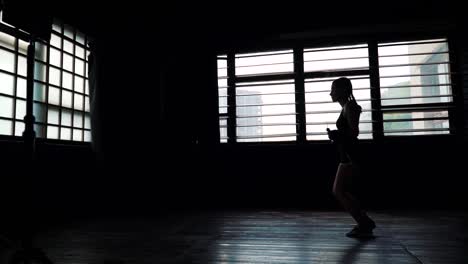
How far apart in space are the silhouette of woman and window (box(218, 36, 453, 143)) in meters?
1.92

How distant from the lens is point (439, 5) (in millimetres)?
4055

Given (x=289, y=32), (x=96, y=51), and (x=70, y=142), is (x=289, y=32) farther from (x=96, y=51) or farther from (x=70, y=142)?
(x=70, y=142)

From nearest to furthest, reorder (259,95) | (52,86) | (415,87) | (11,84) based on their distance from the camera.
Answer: (11,84) < (52,86) < (415,87) < (259,95)

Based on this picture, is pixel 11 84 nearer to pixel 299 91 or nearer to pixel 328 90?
pixel 299 91

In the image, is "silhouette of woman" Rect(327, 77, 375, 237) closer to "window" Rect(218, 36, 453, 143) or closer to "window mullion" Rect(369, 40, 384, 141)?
"window" Rect(218, 36, 453, 143)

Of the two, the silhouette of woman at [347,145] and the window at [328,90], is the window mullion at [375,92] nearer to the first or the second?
the window at [328,90]

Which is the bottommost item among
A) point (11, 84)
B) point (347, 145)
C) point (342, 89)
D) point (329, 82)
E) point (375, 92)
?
point (347, 145)

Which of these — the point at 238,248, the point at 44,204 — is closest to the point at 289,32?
the point at 238,248

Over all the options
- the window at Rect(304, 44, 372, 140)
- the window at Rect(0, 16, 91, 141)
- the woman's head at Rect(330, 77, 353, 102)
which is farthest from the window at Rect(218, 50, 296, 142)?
the woman's head at Rect(330, 77, 353, 102)

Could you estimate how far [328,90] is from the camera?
4.66m

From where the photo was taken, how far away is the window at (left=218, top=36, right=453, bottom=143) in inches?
173

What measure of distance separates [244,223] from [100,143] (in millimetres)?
1988

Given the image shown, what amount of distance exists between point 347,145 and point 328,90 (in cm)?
236

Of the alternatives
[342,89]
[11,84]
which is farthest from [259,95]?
[11,84]
